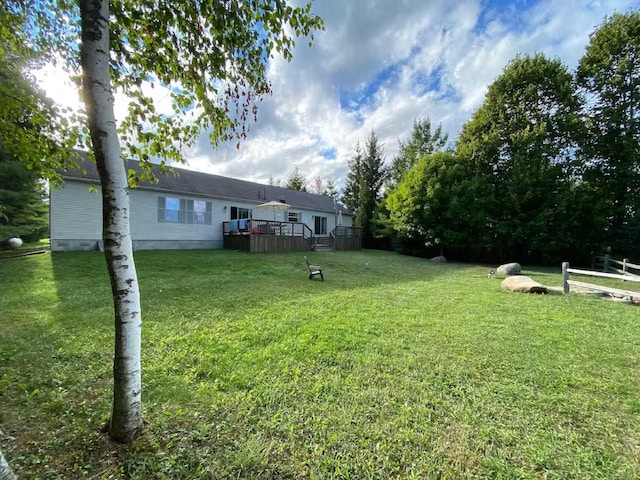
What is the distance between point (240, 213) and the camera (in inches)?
701

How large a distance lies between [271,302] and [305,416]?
3732 mm

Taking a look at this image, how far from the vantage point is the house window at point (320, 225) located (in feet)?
74.6

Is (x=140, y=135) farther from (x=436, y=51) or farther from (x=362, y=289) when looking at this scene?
(x=436, y=51)

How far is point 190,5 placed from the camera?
220 centimetres

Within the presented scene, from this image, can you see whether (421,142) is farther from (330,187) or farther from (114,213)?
(114,213)

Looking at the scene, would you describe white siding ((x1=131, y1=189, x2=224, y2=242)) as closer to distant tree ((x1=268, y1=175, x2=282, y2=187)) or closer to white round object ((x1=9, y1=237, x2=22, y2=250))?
white round object ((x1=9, y1=237, x2=22, y2=250))

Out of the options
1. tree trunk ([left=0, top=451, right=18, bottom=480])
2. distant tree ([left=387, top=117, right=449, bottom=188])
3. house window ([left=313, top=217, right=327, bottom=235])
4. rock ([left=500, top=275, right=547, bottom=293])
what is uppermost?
distant tree ([left=387, top=117, right=449, bottom=188])

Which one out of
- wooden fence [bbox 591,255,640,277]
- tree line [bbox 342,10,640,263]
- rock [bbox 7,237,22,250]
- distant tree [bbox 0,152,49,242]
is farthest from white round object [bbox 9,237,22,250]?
wooden fence [bbox 591,255,640,277]

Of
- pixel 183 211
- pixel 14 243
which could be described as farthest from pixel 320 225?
pixel 14 243

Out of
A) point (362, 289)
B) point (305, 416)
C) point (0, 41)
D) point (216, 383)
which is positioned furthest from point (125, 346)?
point (362, 289)

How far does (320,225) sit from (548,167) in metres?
15.1

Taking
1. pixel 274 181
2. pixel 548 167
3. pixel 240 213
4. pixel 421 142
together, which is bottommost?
pixel 240 213

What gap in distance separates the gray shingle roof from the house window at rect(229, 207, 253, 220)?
72cm

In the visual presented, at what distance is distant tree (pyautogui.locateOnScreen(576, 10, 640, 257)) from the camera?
1471 centimetres
